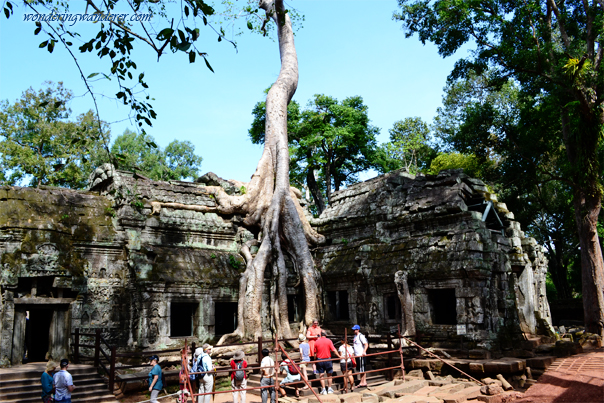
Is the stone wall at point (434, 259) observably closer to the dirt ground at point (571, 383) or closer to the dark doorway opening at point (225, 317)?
the dirt ground at point (571, 383)

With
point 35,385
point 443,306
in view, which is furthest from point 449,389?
point 35,385

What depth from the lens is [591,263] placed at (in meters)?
14.8

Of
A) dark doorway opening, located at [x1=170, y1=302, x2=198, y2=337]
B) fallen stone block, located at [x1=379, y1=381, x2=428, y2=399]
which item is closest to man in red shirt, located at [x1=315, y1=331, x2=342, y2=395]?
fallen stone block, located at [x1=379, y1=381, x2=428, y2=399]

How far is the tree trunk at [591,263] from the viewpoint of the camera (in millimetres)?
14609

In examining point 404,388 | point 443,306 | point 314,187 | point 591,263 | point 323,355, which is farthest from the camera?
point 314,187

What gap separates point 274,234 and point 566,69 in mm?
9262

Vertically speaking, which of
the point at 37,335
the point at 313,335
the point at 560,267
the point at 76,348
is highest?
the point at 560,267

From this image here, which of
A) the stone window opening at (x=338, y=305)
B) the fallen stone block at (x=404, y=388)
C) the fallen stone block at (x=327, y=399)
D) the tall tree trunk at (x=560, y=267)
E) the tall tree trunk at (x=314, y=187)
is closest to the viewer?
the fallen stone block at (x=327, y=399)

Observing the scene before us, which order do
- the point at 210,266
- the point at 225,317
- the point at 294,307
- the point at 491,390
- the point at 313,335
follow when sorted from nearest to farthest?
the point at 491,390, the point at 313,335, the point at 210,266, the point at 225,317, the point at 294,307

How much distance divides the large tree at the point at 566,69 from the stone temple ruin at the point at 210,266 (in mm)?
1745

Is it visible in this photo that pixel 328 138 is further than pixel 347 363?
Yes

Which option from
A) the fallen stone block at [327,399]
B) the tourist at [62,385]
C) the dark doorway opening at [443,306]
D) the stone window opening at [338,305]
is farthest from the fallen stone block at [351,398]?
the stone window opening at [338,305]

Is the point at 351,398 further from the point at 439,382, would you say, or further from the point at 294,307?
the point at 294,307

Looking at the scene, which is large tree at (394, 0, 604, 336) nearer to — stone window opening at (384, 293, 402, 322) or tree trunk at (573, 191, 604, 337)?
tree trunk at (573, 191, 604, 337)
